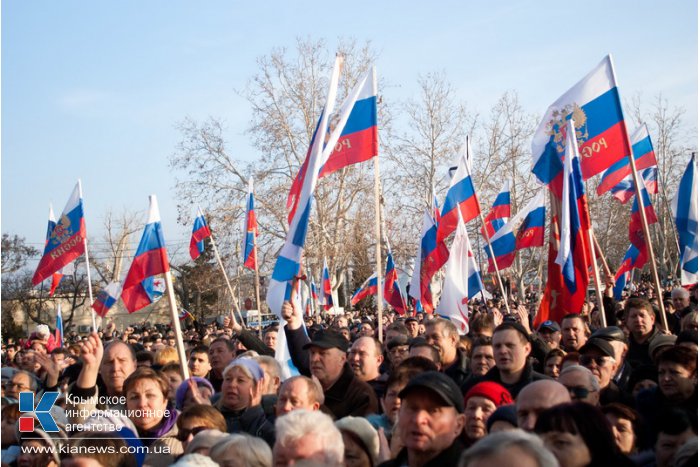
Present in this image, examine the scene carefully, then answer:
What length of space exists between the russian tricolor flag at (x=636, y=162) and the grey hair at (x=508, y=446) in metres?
11.4

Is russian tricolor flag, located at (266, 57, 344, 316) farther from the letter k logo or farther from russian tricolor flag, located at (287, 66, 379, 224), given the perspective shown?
the letter k logo

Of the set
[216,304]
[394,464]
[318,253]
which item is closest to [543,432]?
[394,464]

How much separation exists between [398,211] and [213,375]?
30.0 meters

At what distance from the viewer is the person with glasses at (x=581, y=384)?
17.9ft

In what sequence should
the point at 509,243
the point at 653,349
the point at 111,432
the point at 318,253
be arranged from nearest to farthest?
the point at 111,432 < the point at 653,349 < the point at 509,243 < the point at 318,253

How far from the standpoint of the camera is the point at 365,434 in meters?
4.64

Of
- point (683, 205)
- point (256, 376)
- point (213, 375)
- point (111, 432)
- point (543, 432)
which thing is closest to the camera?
point (543, 432)

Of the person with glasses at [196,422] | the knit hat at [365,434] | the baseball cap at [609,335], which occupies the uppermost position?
the baseball cap at [609,335]

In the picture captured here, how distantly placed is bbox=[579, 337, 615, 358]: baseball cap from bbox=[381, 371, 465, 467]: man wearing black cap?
8.44 ft

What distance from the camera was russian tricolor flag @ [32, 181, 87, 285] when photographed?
Answer: 41.8 feet

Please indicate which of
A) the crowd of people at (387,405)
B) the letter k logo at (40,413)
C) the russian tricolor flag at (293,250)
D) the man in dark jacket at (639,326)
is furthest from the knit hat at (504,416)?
the man in dark jacket at (639,326)

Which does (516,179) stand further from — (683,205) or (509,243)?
(683,205)

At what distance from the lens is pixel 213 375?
8664 millimetres

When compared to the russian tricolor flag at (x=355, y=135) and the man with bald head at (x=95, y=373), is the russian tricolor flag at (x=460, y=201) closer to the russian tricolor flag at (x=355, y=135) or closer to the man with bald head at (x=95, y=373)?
the russian tricolor flag at (x=355, y=135)
